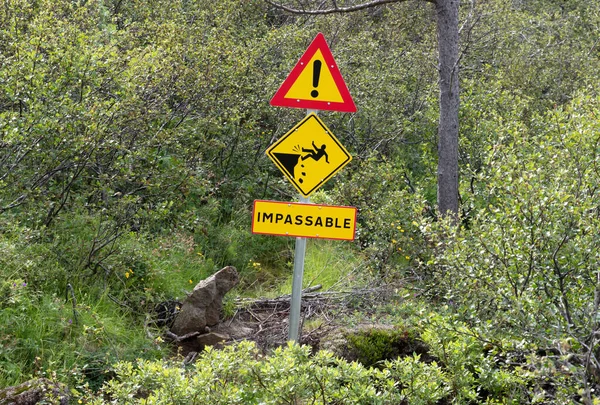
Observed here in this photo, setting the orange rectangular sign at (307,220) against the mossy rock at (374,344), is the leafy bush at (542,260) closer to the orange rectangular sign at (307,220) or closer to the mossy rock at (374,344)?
the orange rectangular sign at (307,220)

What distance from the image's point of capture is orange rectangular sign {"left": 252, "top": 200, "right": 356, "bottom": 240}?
5672 mm

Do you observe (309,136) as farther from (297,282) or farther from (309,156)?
(297,282)

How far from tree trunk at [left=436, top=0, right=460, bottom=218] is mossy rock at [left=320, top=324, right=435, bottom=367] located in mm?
2510

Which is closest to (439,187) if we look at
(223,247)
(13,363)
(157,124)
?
(223,247)

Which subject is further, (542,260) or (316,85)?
(316,85)

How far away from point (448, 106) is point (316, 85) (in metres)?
3.26

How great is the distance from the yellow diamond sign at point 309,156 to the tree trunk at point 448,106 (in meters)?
3.10

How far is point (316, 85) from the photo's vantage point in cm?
584

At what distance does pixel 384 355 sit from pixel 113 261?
2531mm

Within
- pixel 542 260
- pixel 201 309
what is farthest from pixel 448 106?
pixel 542 260

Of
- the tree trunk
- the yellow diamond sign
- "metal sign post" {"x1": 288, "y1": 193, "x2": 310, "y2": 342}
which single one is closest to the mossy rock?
"metal sign post" {"x1": 288, "y1": 193, "x2": 310, "y2": 342}

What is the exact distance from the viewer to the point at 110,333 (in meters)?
6.38

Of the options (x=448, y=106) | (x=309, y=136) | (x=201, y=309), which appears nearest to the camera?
(x=309, y=136)

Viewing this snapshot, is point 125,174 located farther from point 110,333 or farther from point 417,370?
point 417,370
